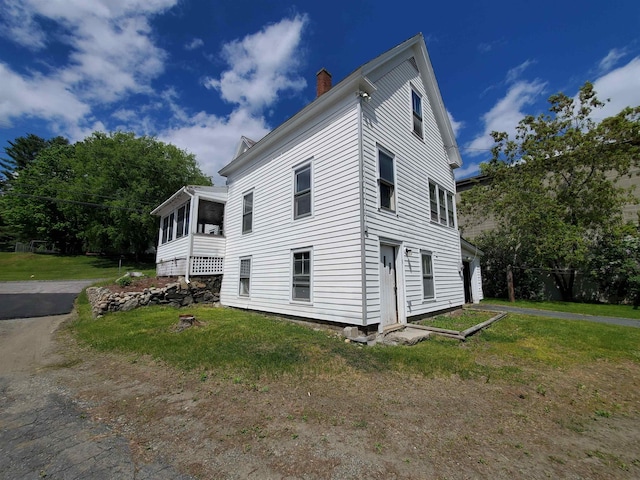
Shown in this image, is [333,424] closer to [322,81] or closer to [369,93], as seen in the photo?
[369,93]

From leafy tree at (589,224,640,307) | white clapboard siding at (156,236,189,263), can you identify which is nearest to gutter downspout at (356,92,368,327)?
white clapboard siding at (156,236,189,263)

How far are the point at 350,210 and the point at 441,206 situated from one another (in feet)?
20.4

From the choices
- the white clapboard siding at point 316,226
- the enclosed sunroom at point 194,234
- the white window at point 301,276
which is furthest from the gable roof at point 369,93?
the white window at point 301,276

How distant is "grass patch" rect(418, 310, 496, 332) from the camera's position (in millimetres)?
8719

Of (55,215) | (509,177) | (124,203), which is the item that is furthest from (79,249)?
(509,177)

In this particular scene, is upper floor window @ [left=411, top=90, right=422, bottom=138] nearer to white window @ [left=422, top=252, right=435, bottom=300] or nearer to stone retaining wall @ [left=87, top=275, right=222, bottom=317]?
white window @ [left=422, top=252, right=435, bottom=300]

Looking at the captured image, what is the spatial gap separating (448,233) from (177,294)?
12.0 metres

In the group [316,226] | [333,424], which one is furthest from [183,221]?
[333,424]

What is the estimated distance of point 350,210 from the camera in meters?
7.66

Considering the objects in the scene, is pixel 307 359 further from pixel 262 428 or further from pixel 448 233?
pixel 448 233

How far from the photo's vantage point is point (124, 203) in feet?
95.4

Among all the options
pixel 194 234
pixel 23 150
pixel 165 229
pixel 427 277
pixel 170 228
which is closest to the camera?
pixel 427 277

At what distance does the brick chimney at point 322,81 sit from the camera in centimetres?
1055

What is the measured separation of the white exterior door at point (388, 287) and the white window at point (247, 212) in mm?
5950
